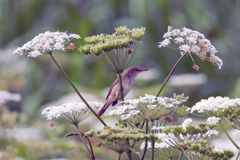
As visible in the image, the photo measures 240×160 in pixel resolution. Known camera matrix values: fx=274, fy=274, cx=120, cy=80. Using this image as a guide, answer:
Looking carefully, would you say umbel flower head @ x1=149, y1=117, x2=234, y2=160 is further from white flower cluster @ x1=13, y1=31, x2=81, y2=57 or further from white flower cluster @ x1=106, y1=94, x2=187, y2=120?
white flower cluster @ x1=13, y1=31, x2=81, y2=57

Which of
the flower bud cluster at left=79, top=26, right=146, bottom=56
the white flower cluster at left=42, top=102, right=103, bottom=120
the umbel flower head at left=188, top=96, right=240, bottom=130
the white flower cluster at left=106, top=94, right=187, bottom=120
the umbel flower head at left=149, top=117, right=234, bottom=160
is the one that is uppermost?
the flower bud cluster at left=79, top=26, right=146, bottom=56

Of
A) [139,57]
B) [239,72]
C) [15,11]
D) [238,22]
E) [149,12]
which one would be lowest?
[239,72]

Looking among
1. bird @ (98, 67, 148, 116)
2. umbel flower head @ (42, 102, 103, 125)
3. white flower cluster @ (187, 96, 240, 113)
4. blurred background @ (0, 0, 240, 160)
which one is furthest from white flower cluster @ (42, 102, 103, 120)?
blurred background @ (0, 0, 240, 160)

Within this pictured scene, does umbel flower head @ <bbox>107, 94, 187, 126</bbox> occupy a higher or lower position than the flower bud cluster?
lower

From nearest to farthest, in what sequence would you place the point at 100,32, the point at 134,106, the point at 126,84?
the point at 134,106
the point at 126,84
the point at 100,32

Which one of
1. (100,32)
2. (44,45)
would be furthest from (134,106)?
(100,32)

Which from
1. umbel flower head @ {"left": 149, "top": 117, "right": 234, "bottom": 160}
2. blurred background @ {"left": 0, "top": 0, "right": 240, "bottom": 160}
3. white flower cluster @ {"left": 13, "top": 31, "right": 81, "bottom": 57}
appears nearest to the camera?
umbel flower head @ {"left": 149, "top": 117, "right": 234, "bottom": 160}

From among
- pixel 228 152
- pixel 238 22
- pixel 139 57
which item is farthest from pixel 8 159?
pixel 238 22

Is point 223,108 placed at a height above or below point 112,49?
below

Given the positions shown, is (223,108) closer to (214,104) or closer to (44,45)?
(214,104)

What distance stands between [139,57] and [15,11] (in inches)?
75.1

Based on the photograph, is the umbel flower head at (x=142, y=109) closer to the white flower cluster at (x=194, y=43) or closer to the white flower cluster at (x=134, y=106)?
the white flower cluster at (x=134, y=106)

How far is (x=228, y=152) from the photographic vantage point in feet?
1.95

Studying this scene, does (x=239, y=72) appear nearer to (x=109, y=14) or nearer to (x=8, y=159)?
(x=109, y=14)
